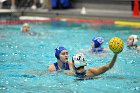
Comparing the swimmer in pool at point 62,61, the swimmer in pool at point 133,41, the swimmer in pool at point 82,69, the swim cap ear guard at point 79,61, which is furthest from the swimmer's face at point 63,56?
the swimmer in pool at point 133,41

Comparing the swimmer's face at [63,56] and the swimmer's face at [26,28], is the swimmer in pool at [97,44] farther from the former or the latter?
the swimmer's face at [26,28]

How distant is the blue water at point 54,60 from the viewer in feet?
21.7

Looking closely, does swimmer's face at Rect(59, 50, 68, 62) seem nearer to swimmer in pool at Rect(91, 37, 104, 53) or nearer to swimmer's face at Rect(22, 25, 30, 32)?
swimmer in pool at Rect(91, 37, 104, 53)

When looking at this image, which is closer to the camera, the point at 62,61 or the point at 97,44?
the point at 62,61

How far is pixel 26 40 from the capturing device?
11.9 metres

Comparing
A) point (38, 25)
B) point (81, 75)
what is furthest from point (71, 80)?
point (38, 25)

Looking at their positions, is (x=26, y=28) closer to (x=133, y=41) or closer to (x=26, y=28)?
(x=26, y=28)

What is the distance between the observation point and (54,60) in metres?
9.16

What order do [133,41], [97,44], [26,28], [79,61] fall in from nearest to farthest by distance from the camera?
1. [79,61]
2. [97,44]
3. [133,41]
4. [26,28]

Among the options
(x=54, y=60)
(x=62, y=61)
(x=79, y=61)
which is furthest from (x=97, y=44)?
(x=79, y=61)

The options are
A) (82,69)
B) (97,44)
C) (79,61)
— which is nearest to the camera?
(79,61)

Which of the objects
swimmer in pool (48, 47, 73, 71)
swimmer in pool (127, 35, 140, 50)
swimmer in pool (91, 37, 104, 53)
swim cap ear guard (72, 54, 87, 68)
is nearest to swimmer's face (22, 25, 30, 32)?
swimmer in pool (91, 37, 104, 53)

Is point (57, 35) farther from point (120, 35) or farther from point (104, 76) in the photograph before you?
point (104, 76)

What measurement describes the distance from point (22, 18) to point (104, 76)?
32.8 feet
